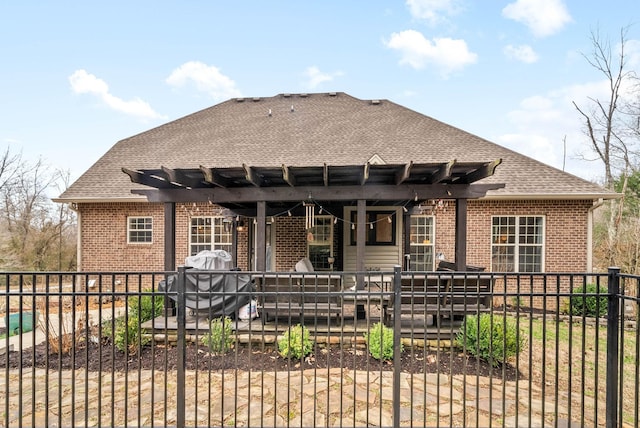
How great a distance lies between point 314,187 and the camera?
607cm

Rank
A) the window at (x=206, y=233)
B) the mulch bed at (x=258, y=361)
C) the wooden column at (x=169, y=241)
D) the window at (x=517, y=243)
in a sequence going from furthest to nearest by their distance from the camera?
1. the window at (x=206, y=233)
2. the window at (x=517, y=243)
3. the wooden column at (x=169, y=241)
4. the mulch bed at (x=258, y=361)

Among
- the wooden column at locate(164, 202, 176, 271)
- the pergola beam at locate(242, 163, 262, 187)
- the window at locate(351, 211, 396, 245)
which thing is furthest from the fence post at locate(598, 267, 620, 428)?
the window at locate(351, 211, 396, 245)

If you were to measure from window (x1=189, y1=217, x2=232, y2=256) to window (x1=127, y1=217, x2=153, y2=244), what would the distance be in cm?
131

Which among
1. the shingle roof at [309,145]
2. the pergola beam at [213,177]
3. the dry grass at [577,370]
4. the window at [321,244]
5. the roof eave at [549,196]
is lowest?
the dry grass at [577,370]

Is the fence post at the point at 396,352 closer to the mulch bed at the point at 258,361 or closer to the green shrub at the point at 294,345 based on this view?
the mulch bed at the point at 258,361

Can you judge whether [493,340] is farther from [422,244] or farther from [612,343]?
[422,244]

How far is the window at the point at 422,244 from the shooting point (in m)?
10.2

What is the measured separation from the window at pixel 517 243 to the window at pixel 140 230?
419 inches

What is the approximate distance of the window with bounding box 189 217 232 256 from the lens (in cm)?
1062

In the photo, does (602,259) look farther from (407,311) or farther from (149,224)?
(149,224)

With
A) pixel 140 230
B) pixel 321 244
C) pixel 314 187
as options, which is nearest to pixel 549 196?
pixel 321 244

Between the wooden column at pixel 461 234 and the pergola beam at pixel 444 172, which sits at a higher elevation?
the pergola beam at pixel 444 172

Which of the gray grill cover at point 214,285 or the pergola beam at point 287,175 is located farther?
the gray grill cover at point 214,285

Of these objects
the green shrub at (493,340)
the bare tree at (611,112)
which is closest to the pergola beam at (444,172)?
the green shrub at (493,340)
